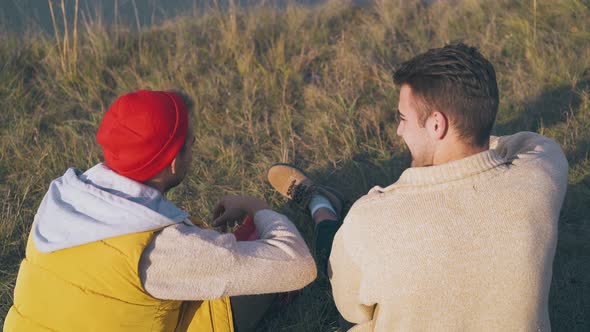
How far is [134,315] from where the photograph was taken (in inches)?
77.5

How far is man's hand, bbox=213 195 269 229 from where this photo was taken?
256 centimetres

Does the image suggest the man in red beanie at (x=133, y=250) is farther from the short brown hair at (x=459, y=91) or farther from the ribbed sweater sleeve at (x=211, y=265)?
the short brown hair at (x=459, y=91)

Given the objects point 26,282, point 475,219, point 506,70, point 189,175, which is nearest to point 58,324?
point 26,282

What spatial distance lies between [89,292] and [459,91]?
1.27 meters

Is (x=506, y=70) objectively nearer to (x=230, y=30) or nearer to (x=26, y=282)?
(x=230, y=30)

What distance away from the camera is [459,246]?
5.63 feet

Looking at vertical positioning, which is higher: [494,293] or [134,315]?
[494,293]

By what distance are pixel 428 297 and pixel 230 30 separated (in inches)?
134

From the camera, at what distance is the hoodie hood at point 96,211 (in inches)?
73.9

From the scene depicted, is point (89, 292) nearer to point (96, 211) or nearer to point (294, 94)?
point (96, 211)

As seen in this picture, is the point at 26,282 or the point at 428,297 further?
the point at 26,282

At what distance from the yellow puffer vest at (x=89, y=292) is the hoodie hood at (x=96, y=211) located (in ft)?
0.11

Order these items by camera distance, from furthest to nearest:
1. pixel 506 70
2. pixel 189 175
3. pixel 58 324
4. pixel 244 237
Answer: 1. pixel 506 70
2. pixel 189 175
3. pixel 244 237
4. pixel 58 324

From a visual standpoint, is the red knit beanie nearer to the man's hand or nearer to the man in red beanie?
the man in red beanie
